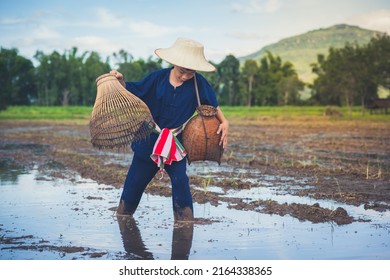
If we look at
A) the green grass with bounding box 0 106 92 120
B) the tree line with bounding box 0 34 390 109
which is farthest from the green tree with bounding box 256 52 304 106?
the green grass with bounding box 0 106 92 120

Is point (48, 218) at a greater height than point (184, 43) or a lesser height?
lesser

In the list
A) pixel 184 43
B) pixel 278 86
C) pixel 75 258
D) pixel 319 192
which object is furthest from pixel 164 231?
pixel 278 86

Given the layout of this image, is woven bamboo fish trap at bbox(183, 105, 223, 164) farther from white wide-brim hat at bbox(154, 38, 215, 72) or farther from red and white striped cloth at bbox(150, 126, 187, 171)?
white wide-brim hat at bbox(154, 38, 215, 72)

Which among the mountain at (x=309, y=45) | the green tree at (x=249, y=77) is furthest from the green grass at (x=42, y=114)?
the mountain at (x=309, y=45)

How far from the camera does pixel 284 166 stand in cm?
1105

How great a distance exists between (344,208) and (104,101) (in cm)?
298

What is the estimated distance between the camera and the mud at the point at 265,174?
6.96 m

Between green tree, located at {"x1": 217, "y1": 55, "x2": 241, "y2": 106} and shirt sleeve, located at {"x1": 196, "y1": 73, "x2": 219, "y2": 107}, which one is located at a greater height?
green tree, located at {"x1": 217, "y1": 55, "x2": 241, "y2": 106}

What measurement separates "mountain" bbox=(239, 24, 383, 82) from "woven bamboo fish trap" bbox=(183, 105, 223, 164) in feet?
500

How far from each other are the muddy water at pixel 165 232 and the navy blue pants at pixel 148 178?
0.20 m

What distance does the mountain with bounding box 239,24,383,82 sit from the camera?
164750mm

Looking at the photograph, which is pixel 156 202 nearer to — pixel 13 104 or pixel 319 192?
pixel 319 192

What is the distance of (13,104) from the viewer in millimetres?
51719

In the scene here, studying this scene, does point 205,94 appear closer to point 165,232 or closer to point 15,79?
point 165,232
